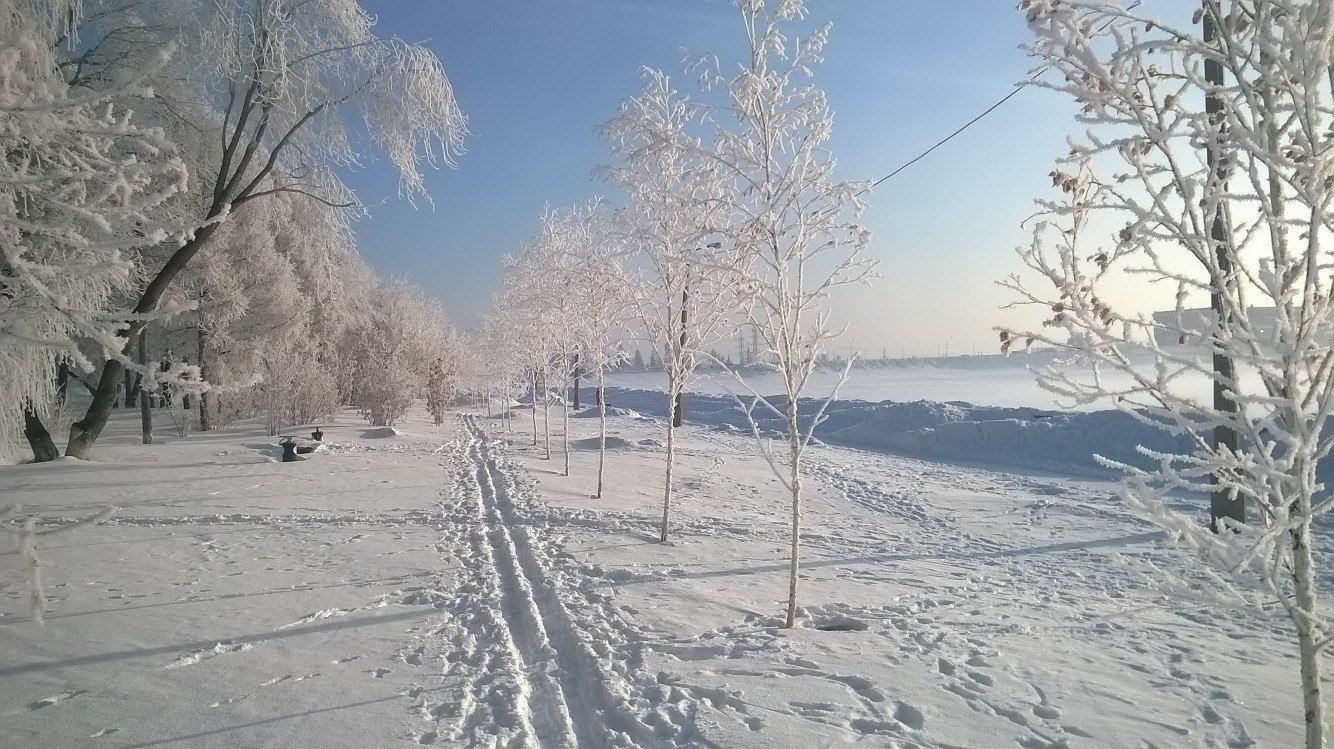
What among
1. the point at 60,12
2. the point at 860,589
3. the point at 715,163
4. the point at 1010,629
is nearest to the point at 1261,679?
the point at 1010,629

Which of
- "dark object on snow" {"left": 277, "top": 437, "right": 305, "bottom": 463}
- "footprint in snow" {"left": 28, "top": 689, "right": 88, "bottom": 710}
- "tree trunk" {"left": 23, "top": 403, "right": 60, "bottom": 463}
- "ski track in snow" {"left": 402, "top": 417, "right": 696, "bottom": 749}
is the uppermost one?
"tree trunk" {"left": 23, "top": 403, "right": 60, "bottom": 463}

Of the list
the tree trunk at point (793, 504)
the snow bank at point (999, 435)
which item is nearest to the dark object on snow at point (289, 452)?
the snow bank at point (999, 435)

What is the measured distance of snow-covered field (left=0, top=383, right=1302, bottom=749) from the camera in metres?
3.52

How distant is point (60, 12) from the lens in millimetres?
6938

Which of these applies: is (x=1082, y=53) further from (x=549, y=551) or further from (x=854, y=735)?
(x=549, y=551)

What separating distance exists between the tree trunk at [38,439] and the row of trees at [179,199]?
0.03 m

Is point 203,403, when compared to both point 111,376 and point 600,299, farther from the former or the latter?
point 600,299

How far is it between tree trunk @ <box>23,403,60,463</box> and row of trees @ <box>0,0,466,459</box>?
0.03 m

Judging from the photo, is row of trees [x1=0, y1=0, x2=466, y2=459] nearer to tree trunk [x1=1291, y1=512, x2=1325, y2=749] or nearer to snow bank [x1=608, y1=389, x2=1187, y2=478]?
tree trunk [x1=1291, y1=512, x2=1325, y2=749]

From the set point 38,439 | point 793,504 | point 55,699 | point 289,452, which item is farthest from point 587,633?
point 38,439

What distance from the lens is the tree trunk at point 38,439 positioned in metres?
10.5

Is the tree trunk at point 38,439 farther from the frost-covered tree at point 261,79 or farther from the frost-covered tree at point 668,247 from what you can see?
the frost-covered tree at point 668,247

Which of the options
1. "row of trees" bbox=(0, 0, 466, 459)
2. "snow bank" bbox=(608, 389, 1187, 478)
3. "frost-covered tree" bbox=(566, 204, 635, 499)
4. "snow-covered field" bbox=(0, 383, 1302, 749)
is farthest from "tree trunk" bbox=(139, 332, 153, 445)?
"snow bank" bbox=(608, 389, 1187, 478)

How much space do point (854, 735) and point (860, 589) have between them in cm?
311
